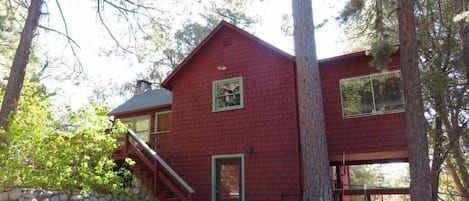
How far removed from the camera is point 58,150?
8078 mm

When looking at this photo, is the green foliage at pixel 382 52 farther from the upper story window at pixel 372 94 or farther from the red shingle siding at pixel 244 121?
the red shingle siding at pixel 244 121

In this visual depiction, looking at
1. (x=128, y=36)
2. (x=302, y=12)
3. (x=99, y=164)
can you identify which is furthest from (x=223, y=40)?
(x=99, y=164)

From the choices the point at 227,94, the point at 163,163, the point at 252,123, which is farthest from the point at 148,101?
the point at 252,123

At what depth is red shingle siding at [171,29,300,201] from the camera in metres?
9.84

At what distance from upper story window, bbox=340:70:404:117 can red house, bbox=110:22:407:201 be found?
0.08 feet

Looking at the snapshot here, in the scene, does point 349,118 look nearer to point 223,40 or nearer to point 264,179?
point 264,179

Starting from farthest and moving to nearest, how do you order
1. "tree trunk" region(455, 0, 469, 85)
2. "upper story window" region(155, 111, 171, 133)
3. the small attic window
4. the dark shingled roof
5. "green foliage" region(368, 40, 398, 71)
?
the dark shingled roof < "upper story window" region(155, 111, 171, 133) < the small attic window < "tree trunk" region(455, 0, 469, 85) < "green foliage" region(368, 40, 398, 71)

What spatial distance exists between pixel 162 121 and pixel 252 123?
14.7 ft

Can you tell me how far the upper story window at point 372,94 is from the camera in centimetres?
919

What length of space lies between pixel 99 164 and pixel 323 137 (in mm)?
4932

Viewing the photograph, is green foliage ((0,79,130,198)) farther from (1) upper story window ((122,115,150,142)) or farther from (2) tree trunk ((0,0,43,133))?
(1) upper story window ((122,115,150,142))

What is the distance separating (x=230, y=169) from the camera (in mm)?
10562

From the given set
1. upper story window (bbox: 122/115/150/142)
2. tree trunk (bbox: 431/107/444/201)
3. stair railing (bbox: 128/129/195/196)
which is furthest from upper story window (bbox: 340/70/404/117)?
upper story window (bbox: 122/115/150/142)

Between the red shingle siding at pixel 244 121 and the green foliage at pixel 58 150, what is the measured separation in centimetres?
276
